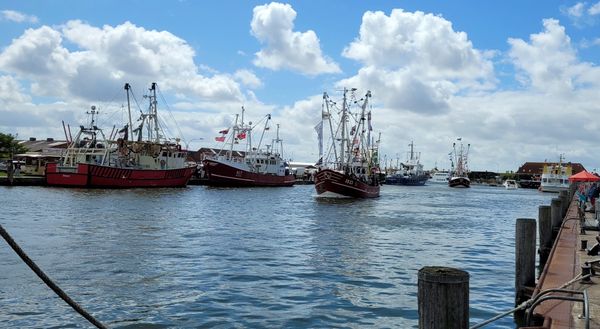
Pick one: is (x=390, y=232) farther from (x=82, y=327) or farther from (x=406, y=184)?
(x=406, y=184)

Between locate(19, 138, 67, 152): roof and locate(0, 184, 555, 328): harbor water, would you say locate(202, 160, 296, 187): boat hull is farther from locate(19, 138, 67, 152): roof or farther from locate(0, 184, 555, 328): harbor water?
locate(0, 184, 555, 328): harbor water

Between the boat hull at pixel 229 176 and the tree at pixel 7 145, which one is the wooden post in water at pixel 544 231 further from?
the tree at pixel 7 145

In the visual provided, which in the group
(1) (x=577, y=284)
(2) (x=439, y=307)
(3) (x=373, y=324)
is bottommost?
(3) (x=373, y=324)

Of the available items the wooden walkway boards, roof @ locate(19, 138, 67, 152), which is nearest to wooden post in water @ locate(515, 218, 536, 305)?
the wooden walkway boards

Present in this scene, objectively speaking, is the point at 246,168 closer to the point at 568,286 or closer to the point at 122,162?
the point at 122,162

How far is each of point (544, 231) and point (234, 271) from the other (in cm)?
1038

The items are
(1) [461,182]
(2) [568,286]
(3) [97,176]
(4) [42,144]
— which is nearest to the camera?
(2) [568,286]

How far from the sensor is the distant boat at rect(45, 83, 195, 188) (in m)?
59.3

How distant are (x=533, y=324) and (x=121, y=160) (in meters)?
64.2

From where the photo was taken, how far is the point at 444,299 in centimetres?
459

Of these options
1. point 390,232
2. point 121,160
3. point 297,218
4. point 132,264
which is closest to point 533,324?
point 132,264

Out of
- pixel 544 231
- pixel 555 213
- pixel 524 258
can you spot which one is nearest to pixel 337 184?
pixel 555 213

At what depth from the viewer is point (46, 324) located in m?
10.2

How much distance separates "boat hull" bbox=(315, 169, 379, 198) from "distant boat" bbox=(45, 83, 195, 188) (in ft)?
73.4
